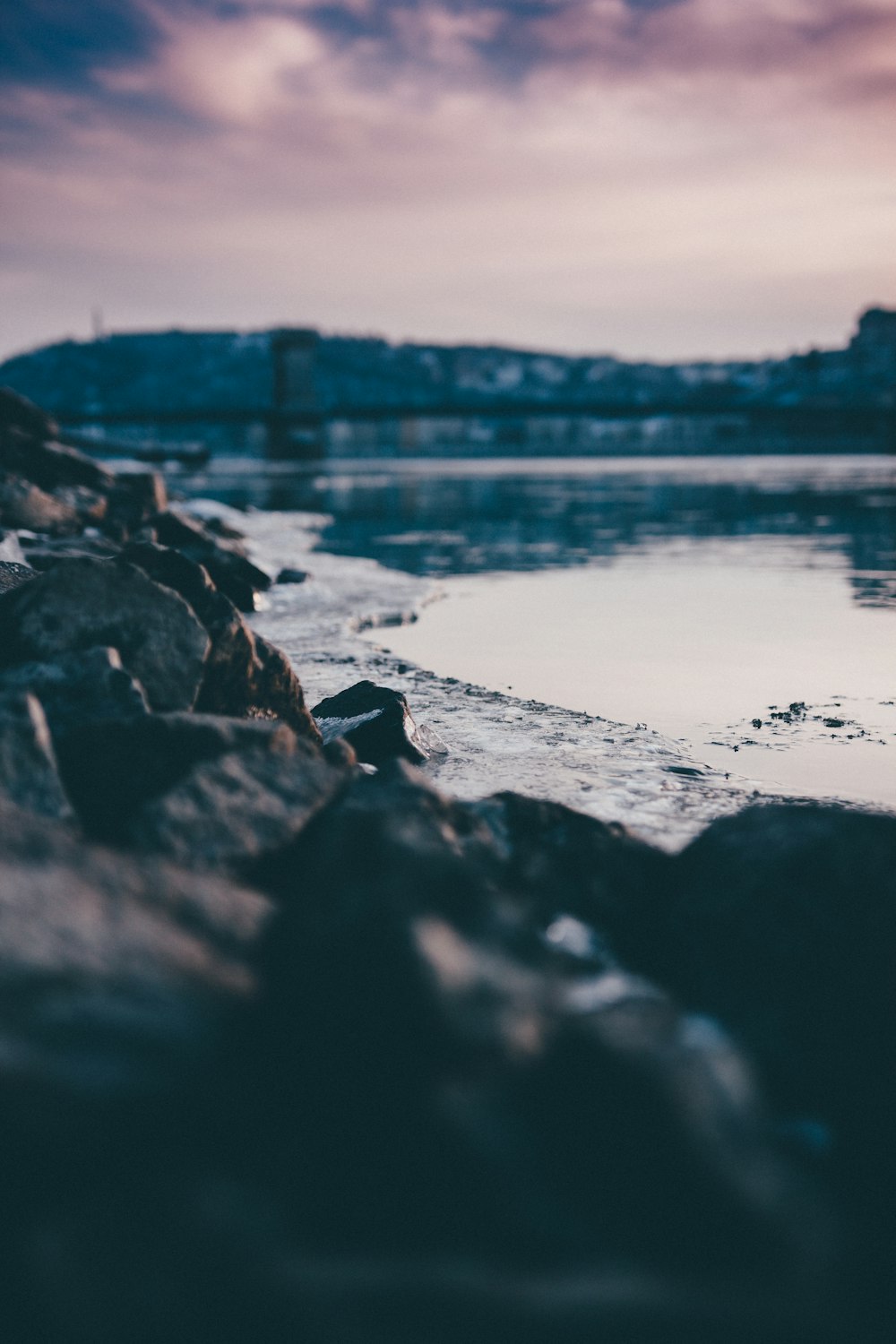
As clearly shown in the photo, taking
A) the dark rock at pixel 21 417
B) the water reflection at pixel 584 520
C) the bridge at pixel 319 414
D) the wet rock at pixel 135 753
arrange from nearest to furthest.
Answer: the wet rock at pixel 135 753
the water reflection at pixel 584 520
the dark rock at pixel 21 417
the bridge at pixel 319 414

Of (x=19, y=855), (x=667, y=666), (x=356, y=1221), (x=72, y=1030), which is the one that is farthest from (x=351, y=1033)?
(x=667, y=666)

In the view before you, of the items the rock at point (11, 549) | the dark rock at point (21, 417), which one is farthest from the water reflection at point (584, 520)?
the rock at point (11, 549)

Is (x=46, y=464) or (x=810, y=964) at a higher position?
(x=46, y=464)

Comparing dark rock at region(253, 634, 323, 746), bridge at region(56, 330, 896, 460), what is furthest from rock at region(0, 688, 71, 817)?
bridge at region(56, 330, 896, 460)

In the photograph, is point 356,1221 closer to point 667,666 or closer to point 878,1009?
point 878,1009

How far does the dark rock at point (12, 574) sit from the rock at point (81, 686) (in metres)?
1.39

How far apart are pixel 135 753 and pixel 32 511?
29.5 feet

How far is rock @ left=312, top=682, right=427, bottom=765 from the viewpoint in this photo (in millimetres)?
5348

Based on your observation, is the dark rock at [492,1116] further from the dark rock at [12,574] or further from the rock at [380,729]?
the dark rock at [12,574]

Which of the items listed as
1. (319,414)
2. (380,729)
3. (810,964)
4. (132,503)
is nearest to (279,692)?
(380,729)

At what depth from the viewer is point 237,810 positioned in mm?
3150

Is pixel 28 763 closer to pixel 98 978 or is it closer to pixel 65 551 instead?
pixel 98 978

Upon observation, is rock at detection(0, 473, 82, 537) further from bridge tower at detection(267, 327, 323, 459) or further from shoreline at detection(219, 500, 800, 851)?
bridge tower at detection(267, 327, 323, 459)

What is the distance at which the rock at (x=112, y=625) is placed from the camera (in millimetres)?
4289
